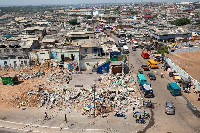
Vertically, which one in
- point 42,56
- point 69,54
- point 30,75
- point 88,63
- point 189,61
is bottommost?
point 30,75

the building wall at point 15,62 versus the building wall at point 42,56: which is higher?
the building wall at point 42,56

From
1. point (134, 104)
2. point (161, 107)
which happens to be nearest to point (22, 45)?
point (134, 104)

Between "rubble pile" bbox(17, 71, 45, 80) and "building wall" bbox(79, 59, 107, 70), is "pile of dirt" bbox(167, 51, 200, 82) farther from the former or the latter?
"rubble pile" bbox(17, 71, 45, 80)

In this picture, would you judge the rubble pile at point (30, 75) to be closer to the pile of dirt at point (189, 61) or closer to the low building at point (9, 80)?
the low building at point (9, 80)

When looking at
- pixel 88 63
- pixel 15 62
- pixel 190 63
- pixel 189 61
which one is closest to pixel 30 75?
pixel 15 62

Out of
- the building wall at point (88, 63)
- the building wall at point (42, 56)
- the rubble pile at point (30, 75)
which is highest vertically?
the building wall at point (42, 56)

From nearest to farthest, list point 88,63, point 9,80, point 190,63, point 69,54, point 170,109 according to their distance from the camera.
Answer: point 170,109, point 9,80, point 88,63, point 69,54, point 190,63

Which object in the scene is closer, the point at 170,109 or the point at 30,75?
the point at 170,109

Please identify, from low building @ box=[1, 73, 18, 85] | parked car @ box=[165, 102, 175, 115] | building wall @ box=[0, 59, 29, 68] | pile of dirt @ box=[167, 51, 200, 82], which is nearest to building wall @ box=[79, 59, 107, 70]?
building wall @ box=[0, 59, 29, 68]

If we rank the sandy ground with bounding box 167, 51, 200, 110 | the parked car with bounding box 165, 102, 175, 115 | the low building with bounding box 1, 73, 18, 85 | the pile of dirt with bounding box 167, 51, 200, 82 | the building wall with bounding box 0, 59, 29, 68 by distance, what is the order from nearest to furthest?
1. the parked car with bounding box 165, 102, 175, 115
2. the sandy ground with bounding box 167, 51, 200, 110
3. the low building with bounding box 1, 73, 18, 85
4. the pile of dirt with bounding box 167, 51, 200, 82
5. the building wall with bounding box 0, 59, 29, 68

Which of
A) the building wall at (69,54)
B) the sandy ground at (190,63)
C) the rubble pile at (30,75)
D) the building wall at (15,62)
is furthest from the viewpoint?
the building wall at (15,62)

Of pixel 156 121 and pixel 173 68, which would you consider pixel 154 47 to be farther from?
pixel 156 121

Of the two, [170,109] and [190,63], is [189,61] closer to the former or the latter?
[190,63]

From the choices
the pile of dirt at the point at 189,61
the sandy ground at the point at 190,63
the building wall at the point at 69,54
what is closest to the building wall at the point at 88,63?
the building wall at the point at 69,54
